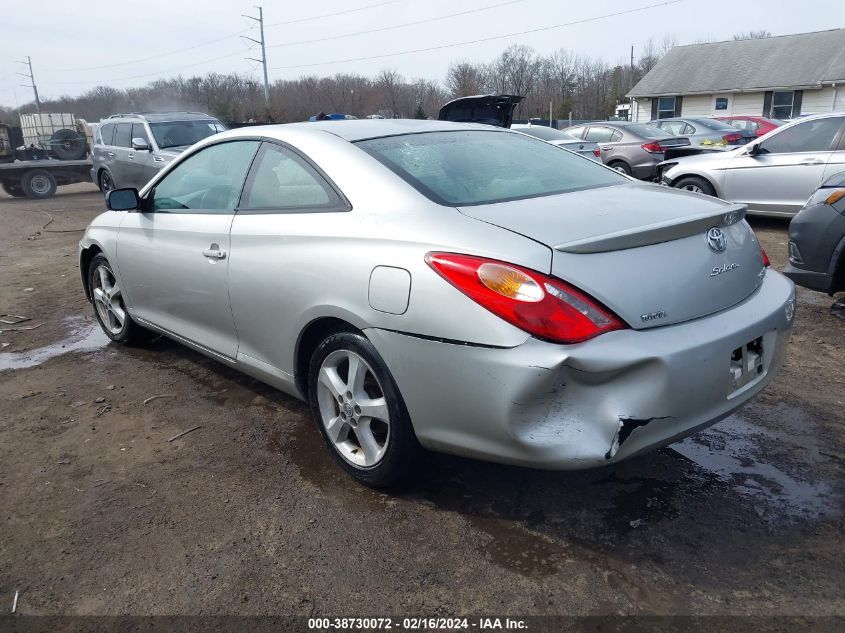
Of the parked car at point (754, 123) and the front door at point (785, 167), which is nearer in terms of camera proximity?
the front door at point (785, 167)

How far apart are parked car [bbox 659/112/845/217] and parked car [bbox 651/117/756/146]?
511 cm

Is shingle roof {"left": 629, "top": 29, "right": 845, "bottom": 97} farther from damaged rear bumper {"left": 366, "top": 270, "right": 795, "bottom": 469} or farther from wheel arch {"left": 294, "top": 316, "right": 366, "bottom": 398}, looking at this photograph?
wheel arch {"left": 294, "top": 316, "right": 366, "bottom": 398}

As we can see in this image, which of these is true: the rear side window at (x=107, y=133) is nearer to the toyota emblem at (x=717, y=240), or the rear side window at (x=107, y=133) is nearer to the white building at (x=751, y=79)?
the toyota emblem at (x=717, y=240)

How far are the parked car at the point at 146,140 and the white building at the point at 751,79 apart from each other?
104 feet

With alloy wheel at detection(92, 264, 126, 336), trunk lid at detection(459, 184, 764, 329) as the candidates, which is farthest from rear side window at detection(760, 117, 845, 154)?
alloy wheel at detection(92, 264, 126, 336)

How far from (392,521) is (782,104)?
39700 millimetres

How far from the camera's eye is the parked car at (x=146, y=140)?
12133 mm

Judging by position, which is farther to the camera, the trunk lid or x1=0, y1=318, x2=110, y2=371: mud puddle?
x1=0, y1=318, x2=110, y2=371: mud puddle

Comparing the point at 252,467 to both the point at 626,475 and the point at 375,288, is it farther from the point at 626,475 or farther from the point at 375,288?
the point at 626,475

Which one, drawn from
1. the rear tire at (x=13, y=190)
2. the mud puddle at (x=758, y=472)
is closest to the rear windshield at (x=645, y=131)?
the mud puddle at (x=758, y=472)

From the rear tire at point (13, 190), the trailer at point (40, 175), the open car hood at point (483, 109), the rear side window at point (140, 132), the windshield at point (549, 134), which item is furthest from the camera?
the rear tire at point (13, 190)

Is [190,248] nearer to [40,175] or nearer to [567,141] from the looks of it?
[567,141]

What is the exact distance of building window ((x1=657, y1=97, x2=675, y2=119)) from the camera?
3906 centimetres

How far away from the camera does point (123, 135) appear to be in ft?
43.7
